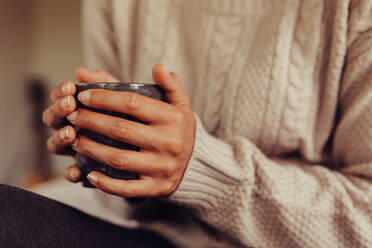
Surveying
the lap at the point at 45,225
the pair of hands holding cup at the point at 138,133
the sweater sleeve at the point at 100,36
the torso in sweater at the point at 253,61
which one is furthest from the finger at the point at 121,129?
the sweater sleeve at the point at 100,36

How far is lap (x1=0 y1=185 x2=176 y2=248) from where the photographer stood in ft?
1.11

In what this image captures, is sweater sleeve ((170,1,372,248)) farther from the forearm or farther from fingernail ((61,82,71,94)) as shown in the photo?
fingernail ((61,82,71,94))

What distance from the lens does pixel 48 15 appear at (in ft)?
5.41

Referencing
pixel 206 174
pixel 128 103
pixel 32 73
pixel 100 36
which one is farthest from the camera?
pixel 32 73

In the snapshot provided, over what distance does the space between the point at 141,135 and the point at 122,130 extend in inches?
0.9

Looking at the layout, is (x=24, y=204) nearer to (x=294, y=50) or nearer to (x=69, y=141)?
(x=69, y=141)

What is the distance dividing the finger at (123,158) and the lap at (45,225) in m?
0.11

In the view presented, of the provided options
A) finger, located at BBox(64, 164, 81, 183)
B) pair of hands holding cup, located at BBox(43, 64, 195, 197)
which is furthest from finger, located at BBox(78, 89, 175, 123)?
finger, located at BBox(64, 164, 81, 183)

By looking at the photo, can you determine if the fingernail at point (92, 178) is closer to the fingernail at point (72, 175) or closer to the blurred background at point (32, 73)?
the fingernail at point (72, 175)

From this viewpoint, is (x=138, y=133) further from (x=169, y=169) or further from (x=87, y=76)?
Answer: (x=87, y=76)

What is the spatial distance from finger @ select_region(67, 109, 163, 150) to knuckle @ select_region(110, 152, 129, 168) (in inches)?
0.6

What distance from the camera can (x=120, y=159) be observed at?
0.33 m

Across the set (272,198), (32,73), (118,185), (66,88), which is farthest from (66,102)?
(32,73)

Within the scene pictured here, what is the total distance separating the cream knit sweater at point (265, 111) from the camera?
431mm
